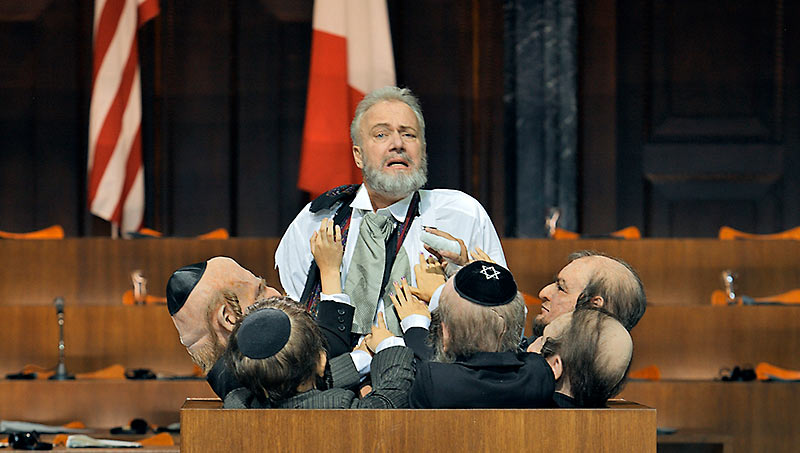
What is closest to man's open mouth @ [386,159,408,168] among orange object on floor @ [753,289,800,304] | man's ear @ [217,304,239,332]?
man's ear @ [217,304,239,332]

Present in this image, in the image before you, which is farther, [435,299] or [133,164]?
[133,164]

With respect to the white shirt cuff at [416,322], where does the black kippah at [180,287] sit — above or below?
above

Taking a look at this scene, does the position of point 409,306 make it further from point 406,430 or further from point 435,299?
point 406,430

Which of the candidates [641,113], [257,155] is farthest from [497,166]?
[257,155]

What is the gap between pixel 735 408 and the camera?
438 centimetres

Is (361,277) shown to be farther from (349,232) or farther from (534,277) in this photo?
(534,277)

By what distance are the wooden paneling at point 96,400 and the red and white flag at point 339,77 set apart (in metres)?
1.22

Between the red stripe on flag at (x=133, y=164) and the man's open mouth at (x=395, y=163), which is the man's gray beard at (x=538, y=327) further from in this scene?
the red stripe on flag at (x=133, y=164)

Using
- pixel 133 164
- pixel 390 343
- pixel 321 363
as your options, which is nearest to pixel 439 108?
pixel 133 164

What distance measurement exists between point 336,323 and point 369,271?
1.27ft

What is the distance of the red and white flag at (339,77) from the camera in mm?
5188

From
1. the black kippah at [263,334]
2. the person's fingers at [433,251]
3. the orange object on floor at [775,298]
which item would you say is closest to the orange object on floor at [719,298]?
the orange object on floor at [775,298]

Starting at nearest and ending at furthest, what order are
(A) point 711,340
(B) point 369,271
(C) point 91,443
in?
1. (B) point 369,271
2. (C) point 91,443
3. (A) point 711,340

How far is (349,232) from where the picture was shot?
311 centimetres
